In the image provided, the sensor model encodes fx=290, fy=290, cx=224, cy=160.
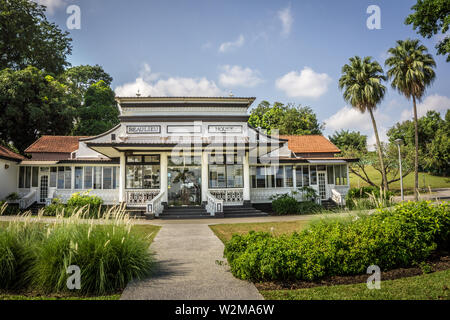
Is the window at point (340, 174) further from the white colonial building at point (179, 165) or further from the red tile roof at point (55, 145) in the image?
the red tile roof at point (55, 145)

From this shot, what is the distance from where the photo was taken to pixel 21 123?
93.2 feet

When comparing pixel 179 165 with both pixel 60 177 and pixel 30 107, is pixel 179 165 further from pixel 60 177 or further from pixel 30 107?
pixel 30 107

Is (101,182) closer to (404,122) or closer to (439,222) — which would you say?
(439,222)

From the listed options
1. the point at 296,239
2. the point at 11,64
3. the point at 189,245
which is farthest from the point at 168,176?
the point at 11,64

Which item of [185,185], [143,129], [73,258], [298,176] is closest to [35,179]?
[143,129]

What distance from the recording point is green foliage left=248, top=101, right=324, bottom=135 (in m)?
42.4

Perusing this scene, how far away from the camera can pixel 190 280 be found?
548cm

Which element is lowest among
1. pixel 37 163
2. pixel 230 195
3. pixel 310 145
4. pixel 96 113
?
pixel 230 195

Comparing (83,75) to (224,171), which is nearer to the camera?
(224,171)

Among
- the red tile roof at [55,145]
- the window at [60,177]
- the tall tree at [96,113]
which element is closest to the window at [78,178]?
the window at [60,177]

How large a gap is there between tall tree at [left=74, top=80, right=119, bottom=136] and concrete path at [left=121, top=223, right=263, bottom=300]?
29.3 m

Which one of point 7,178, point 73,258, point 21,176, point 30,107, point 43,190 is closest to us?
point 73,258

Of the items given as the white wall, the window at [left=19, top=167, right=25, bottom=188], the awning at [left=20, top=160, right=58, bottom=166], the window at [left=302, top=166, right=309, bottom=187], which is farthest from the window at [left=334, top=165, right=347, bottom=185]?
the white wall

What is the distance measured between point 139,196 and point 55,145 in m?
11.3
